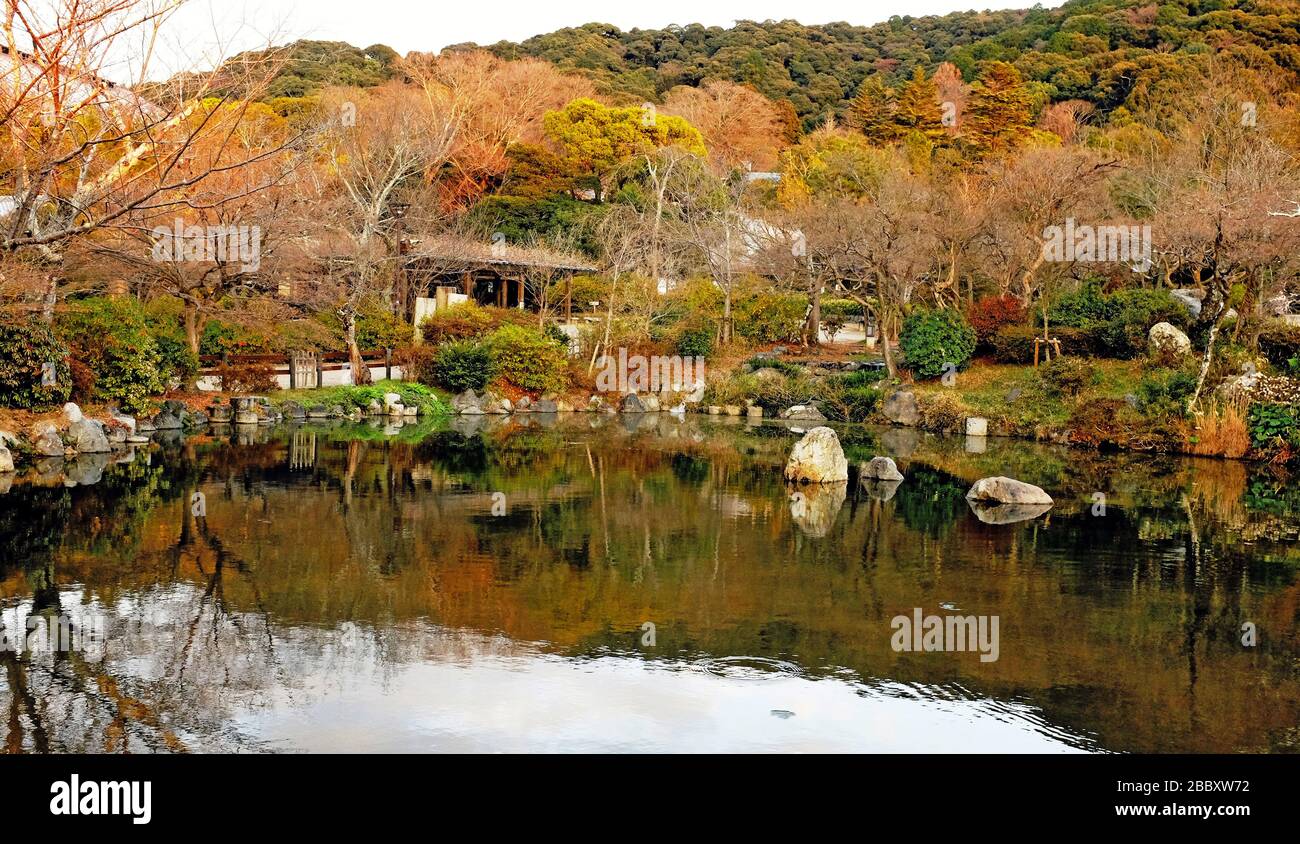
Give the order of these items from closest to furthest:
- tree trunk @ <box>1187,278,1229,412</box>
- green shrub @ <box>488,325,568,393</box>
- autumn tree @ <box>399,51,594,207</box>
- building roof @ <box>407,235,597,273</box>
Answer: tree trunk @ <box>1187,278,1229,412</box>
green shrub @ <box>488,325,568,393</box>
building roof @ <box>407,235,597,273</box>
autumn tree @ <box>399,51,594,207</box>

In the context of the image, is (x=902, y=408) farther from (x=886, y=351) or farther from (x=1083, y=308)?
(x=1083, y=308)

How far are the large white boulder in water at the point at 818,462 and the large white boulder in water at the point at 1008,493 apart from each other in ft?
6.66

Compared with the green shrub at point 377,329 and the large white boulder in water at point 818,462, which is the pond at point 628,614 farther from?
the green shrub at point 377,329

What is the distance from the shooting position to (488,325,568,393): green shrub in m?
26.8

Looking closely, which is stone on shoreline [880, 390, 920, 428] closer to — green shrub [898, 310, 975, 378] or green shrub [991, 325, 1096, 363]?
green shrub [898, 310, 975, 378]

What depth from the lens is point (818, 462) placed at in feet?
47.9

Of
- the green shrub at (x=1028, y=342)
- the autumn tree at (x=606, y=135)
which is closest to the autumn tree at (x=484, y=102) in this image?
the autumn tree at (x=606, y=135)

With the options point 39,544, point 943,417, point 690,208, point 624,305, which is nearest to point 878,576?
point 39,544

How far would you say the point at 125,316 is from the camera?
19.4 metres

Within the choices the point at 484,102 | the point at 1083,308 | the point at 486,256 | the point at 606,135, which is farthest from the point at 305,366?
the point at 484,102

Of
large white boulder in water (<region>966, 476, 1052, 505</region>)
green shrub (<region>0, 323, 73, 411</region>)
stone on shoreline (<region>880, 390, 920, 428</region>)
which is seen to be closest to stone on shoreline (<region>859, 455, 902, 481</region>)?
large white boulder in water (<region>966, 476, 1052, 505</region>)

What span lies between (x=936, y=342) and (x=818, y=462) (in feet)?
37.3

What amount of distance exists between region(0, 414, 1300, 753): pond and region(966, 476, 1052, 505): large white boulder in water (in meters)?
0.45
